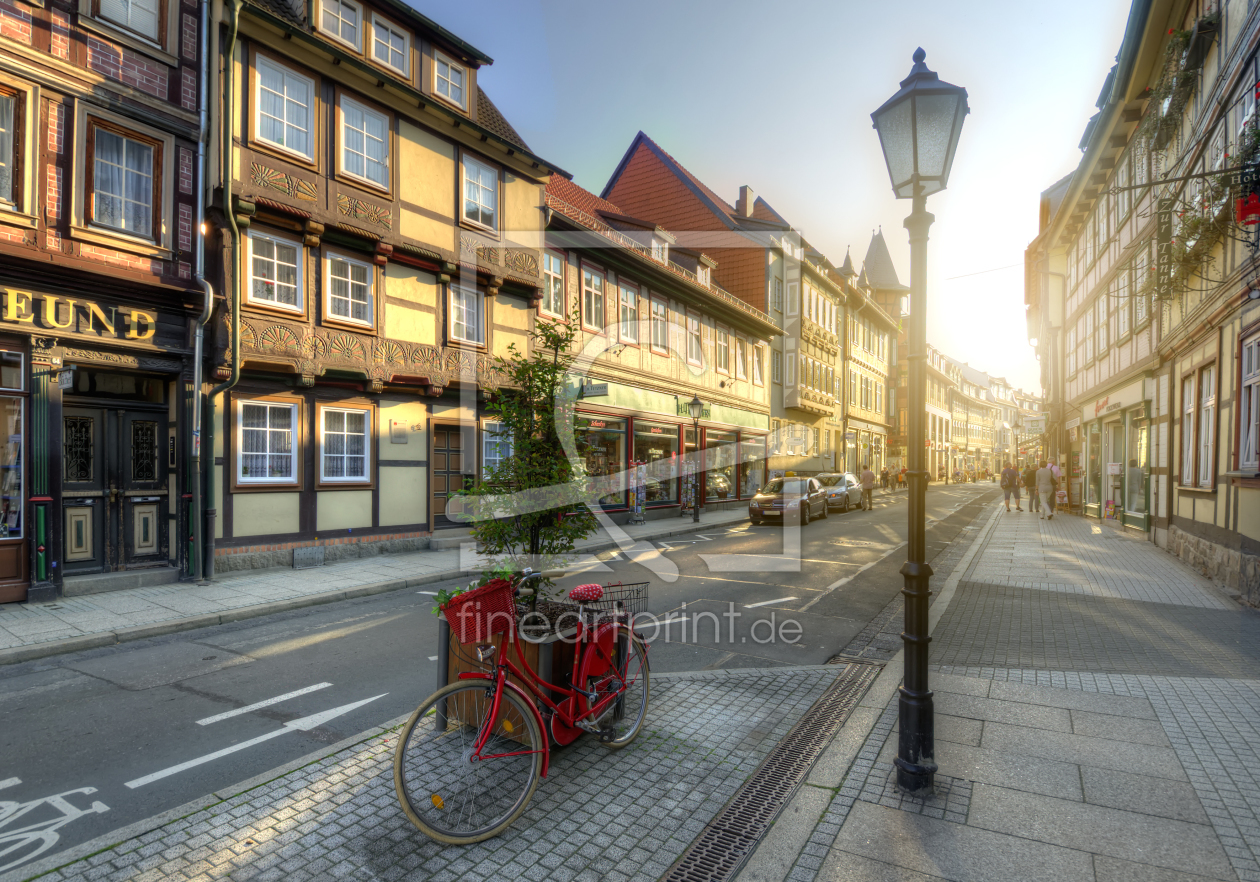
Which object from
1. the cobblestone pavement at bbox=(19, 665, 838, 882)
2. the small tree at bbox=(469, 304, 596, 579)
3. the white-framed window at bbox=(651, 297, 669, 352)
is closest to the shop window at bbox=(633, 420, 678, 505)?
the white-framed window at bbox=(651, 297, 669, 352)

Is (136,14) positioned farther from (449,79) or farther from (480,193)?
(480,193)

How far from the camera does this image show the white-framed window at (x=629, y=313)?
Result: 2133cm

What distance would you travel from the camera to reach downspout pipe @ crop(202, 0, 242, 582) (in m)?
10.6

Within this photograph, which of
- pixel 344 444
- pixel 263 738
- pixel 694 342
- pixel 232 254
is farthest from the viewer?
pixel 694 342

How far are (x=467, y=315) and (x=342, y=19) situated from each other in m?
5.92

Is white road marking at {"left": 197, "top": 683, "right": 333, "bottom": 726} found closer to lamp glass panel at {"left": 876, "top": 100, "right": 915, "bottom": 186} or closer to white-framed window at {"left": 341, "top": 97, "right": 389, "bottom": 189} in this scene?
lamp glass panel at {"left": 876, "top": 100, "right": 915, "bottom": 186}

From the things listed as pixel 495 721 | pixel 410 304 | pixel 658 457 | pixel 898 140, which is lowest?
pixel 495 721

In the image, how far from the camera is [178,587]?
1005 centimetres

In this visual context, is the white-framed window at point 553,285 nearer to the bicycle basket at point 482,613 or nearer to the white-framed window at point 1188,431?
the white-framed window at point 1188,431

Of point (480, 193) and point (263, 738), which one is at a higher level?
point (480, 193)

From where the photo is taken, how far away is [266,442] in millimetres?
11859

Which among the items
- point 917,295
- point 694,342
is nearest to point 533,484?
point 917,295

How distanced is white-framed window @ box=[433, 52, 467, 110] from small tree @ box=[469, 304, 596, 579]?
12.6 meters

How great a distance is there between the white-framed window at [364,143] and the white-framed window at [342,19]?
46.9 inches
